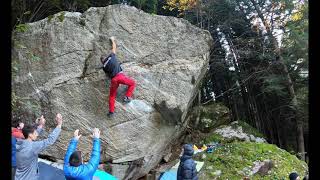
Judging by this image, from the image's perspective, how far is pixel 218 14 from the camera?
1566 centimetres

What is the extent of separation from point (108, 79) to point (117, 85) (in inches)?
23.6

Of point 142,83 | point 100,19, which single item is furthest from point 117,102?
point 100,19

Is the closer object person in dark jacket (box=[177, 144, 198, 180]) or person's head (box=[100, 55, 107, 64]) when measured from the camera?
person in dark jacket (box=[177, 144, 198, 180])

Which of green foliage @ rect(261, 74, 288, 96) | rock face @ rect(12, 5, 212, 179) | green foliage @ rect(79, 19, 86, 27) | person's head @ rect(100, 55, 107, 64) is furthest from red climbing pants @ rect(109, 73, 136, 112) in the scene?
green foliage @ rect(261, 74, 288, 96)

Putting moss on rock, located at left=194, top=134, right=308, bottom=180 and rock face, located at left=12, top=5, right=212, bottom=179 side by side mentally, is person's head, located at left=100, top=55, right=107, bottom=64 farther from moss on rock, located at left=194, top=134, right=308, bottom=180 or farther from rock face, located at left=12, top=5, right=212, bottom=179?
moss on rock, located at left=194, top=134, right=308, bottom=180

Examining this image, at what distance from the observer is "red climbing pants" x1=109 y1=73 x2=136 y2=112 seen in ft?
30.2

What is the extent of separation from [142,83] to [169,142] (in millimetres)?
2284

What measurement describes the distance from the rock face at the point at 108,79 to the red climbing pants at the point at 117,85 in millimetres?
305

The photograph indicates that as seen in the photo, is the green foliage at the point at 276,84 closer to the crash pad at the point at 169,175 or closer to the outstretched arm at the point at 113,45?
the crash pad at the point at 169,175

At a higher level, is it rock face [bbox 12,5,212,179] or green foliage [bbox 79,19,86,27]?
green foliage [bbox 79,19,86,27]

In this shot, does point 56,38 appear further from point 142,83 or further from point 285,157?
point 285,157

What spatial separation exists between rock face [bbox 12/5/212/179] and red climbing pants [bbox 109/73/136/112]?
0.31 m

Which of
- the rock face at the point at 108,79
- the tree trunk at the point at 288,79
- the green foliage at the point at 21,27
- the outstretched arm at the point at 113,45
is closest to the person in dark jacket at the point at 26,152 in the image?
the rock face at the point at 108,79

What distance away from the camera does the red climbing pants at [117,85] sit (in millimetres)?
9219
